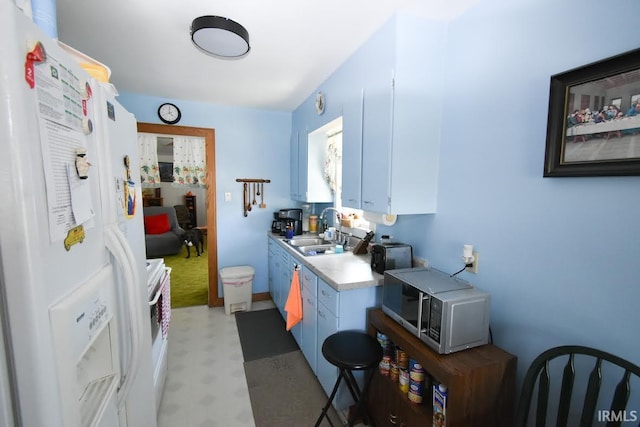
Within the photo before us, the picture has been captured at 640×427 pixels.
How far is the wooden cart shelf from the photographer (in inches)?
44.1

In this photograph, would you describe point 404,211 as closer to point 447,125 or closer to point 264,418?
point 447,125

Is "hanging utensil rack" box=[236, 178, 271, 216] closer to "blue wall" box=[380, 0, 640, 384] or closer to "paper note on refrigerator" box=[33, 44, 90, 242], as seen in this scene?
"blue wall" box=[380, 0, 640, 384]

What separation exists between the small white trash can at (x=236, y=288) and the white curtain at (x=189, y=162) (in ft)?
3.76

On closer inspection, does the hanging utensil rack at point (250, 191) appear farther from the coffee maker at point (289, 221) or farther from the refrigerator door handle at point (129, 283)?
the refrigerator door handle at point (129, 283)

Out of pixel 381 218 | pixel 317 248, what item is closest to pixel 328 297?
pixel 381 218

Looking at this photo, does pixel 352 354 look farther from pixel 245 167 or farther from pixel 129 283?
pixel 245 167

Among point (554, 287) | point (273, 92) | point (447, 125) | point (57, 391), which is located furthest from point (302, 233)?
point (57, 391)

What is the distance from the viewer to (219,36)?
163 cm

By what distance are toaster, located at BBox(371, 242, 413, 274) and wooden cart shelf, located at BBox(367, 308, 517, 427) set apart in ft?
1.64

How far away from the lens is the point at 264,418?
178cm

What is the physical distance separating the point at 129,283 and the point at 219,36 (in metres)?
1.47

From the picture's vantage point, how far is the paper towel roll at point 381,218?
2.14 meters

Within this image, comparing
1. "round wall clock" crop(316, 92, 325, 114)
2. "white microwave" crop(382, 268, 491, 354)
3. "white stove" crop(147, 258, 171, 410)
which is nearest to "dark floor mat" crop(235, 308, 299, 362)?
"white stove" crop(147, 258, 171, 410)

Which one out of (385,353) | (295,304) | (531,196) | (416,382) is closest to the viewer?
(531,196)
